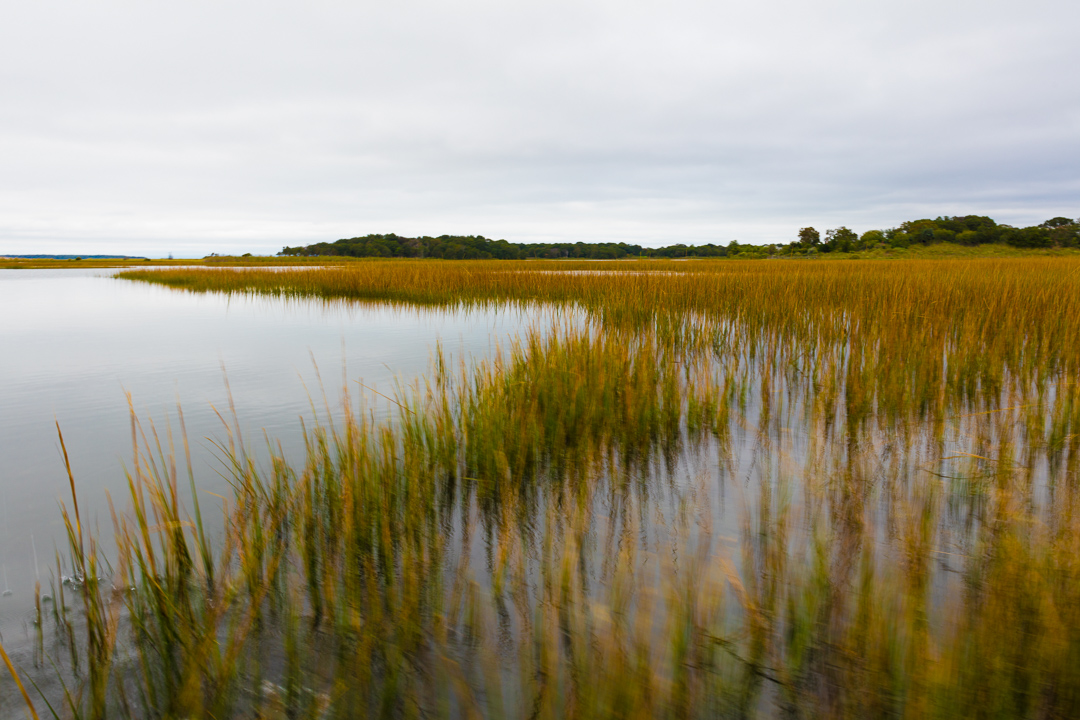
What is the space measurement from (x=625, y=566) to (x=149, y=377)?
21.3 ft

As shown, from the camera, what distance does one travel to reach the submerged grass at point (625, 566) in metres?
1.42

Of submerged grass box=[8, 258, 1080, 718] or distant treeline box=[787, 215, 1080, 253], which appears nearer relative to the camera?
submerged grass box=[8, 258, 1080, 718]

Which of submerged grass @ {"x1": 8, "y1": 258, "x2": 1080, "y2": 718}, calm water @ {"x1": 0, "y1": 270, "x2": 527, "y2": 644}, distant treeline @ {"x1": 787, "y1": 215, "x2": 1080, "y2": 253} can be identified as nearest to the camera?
submerged grass @ {"x1": 8, "y1": 258, "x2": 1080, "y2": 718}

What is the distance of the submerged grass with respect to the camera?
1.42 metres

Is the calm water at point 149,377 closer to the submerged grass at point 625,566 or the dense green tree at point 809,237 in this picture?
the submerged grass at point 625,566

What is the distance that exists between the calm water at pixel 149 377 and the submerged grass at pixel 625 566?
39cm

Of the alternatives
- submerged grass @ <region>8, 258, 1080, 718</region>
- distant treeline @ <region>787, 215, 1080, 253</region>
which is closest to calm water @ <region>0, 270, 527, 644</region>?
submerged grass @ <region>8, 258, 1080, 718</region>

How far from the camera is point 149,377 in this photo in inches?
243

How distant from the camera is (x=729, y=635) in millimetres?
1618

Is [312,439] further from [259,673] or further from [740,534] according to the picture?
[740,534]

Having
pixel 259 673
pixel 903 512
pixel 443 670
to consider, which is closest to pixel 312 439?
pixel 259 673

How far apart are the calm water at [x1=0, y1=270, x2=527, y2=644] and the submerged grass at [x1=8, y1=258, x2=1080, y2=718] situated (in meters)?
0.39

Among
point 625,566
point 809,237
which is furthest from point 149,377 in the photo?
point 809,237

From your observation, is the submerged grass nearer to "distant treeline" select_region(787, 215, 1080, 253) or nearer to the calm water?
the calm water
